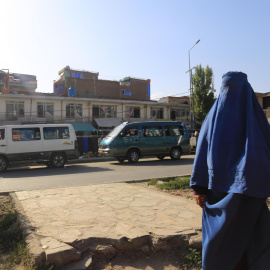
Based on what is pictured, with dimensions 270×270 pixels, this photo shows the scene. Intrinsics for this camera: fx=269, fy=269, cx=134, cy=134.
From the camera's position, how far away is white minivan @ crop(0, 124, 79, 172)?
1215 centimetres

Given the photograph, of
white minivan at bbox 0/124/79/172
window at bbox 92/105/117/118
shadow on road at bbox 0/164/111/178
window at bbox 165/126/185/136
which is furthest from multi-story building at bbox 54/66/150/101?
shadow on road at bbox 0/164/111/178

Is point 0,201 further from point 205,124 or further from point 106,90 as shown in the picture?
point 106,90

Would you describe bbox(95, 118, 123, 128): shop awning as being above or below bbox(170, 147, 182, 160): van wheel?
above

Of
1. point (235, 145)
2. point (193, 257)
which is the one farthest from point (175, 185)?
A: point (235, 145)

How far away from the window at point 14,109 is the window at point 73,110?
4.78 metres

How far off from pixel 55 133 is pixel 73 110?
57.6 ft

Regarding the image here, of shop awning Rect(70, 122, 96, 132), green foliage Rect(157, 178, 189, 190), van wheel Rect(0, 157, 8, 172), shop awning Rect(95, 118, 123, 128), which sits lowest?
green foliage Rect(157, 178, 189, 190)

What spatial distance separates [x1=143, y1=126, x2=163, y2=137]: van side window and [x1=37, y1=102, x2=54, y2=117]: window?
1697cm

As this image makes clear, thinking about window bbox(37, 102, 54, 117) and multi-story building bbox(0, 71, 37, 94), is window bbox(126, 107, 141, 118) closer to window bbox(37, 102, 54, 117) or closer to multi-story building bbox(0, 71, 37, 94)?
window bbox(37, 102, 54, 117)

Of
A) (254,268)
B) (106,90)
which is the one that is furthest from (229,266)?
(106,90)

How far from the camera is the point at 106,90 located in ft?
130

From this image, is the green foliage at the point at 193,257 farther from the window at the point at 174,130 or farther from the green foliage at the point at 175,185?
the window at the point at 174,130

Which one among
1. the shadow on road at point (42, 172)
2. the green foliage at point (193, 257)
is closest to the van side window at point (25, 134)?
the shadow on road at point (42, 172)

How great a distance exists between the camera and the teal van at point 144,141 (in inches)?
566
